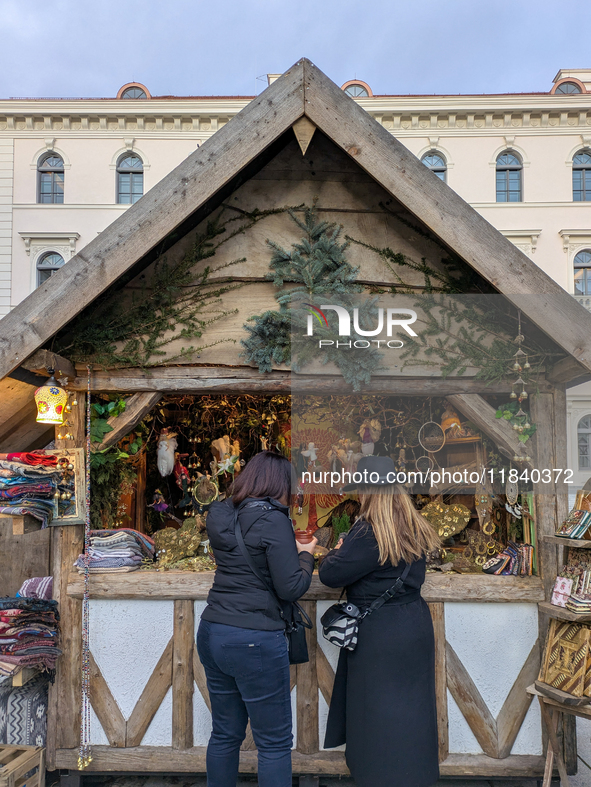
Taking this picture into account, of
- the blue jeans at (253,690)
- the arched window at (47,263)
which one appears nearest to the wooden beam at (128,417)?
the blue jeans at (253,690)

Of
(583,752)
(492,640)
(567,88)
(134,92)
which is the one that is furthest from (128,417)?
(567,88)

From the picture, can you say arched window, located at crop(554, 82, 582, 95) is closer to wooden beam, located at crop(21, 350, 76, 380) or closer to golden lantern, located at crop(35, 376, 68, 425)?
wooden beam, located at crop(21, 350, 76, 380)

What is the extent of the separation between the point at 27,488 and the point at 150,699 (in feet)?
5.03

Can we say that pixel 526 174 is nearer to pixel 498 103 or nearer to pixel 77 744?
pixel 498 103

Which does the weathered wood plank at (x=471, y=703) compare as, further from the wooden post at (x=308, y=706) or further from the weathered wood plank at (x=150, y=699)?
the weathered wood plank at (x=150, y=699)

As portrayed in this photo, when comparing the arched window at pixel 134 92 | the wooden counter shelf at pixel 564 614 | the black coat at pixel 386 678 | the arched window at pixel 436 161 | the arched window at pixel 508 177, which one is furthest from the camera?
the arched window at pixel 134 92

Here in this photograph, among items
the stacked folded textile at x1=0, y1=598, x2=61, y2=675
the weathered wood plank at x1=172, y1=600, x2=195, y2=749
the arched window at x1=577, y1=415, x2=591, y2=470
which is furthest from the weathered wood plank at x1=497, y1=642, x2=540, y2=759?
the arched window at x1=577, y1=415, x2=591, y2=470

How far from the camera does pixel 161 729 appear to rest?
355 centimetres

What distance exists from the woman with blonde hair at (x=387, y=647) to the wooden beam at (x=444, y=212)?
129cm

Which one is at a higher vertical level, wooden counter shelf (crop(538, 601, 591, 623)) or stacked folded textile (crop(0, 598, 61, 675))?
wooden counter shelf (crop(538, 601, 591, 623))

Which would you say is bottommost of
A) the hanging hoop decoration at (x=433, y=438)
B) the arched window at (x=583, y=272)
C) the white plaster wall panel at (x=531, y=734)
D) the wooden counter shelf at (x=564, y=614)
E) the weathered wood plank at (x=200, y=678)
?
the white plaster wall panel at (x=531, y=734)

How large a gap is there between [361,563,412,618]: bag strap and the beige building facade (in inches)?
739

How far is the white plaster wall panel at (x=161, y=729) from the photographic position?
355cm

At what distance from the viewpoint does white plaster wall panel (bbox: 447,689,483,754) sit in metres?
3.51
